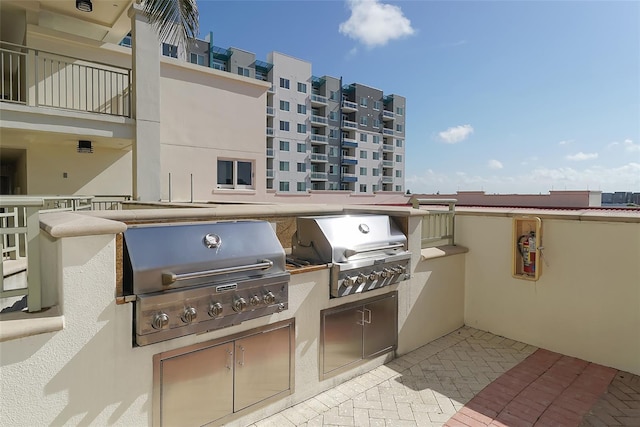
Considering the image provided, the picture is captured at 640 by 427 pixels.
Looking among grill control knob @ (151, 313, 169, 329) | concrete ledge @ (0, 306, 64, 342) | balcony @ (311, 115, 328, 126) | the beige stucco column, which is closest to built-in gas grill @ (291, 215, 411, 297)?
grill control knob @ (151, 313, 169, 329)

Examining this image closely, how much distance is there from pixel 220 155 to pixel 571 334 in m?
10.4

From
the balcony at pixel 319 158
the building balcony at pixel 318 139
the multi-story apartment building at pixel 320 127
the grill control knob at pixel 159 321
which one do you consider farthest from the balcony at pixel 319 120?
the grill control knob at pixel 159 321

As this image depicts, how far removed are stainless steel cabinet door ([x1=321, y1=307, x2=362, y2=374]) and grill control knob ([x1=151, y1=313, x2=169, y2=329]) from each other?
188 cm

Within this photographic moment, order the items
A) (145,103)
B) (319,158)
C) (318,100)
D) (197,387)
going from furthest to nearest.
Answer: (319,158) < (318,100) < (145,103) < (197,387)

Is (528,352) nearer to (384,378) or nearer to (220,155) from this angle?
(384,378)

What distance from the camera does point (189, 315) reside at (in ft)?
9.42

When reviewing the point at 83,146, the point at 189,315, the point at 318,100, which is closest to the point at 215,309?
the point at 189,315

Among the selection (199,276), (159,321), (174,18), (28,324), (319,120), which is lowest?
(159,321)

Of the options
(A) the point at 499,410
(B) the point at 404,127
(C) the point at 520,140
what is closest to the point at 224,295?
(A) the point at 499,410

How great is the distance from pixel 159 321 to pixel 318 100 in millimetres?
49726

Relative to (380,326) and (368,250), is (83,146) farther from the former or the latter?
(380,326)

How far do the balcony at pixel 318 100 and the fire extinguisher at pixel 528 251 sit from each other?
151 ft

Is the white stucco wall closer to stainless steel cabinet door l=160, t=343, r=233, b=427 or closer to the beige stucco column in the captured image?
stainless steel cabinet door l=160, t=343, r=233, b=427

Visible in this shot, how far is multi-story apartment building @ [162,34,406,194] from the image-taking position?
44.2 meters
